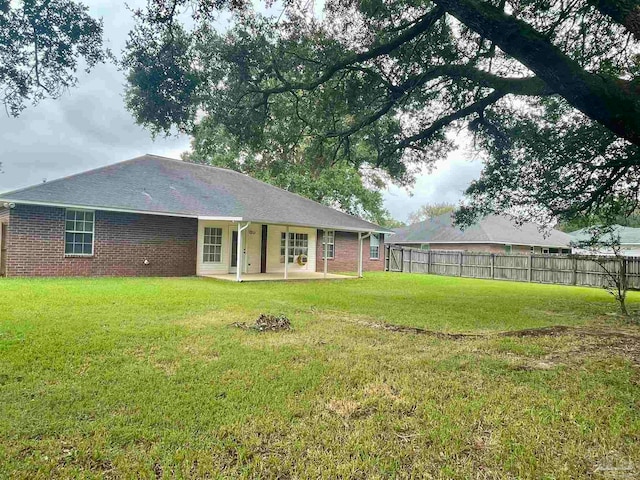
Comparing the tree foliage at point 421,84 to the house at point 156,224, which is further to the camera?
the house at point 156,224

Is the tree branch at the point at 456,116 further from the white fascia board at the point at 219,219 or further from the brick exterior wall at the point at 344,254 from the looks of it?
the brick exterior wall at the point at 344,254

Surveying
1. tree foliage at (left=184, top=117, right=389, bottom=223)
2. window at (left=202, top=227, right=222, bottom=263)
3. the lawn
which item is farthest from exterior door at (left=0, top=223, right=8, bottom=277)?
tree foliage at (left=184, top=117, right=389, bottom=223)

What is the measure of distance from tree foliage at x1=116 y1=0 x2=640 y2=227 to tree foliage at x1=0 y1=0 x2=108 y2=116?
101cm

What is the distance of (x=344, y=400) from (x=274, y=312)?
474cm

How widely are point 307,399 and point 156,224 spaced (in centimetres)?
1310

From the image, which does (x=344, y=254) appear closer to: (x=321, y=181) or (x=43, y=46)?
(x=321, y=181)

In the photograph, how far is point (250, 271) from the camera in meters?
18.3

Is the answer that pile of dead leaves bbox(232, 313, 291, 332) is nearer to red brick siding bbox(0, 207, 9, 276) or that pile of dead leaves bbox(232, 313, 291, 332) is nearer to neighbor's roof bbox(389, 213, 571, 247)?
Answer: red brick siding bbox(0, 207, 9, 276)

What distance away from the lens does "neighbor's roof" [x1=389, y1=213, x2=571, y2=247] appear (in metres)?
28.5

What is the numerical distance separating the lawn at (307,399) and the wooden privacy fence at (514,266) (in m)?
13.2

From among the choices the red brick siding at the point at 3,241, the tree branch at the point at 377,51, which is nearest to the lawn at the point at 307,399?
the tree branch at the point at 377,51

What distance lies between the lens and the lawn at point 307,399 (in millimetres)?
2691

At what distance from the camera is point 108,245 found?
14.4 metres

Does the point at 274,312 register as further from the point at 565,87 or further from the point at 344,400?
the point at 565,87
